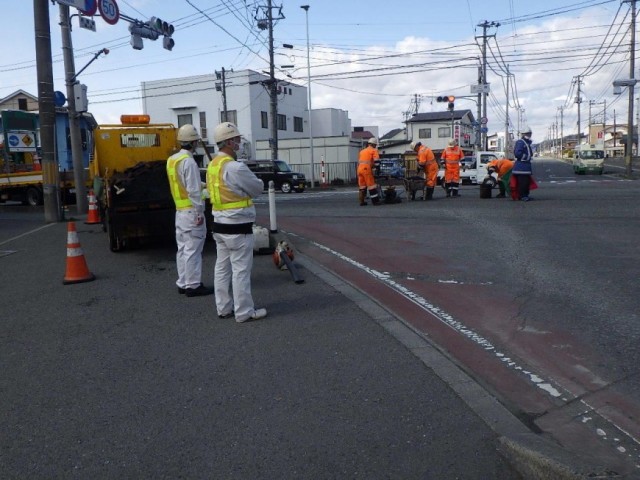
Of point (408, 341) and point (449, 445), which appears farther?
point (408, 341)

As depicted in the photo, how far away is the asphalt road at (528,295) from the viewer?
405 cm

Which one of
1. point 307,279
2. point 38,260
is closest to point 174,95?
point 38,260

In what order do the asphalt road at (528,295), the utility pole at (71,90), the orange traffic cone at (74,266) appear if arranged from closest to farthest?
the asphalt road at (528,295) < the orange traffic cone at (74,266) < the utility pole at (71,90)

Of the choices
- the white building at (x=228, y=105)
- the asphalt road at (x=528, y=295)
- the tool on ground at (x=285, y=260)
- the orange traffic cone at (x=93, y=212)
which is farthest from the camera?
the white building at (x=228, y=105)

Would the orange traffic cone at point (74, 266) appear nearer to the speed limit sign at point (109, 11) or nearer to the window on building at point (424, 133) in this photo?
the speed limit sign at point (109, 11)

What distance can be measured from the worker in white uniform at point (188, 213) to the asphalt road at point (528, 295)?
202 cm

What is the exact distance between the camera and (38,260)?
420 inches

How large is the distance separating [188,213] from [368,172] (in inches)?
417

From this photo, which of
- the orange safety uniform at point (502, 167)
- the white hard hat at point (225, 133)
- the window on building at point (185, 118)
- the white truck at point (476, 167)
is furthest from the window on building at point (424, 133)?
the white hard hat at point (225, 133)

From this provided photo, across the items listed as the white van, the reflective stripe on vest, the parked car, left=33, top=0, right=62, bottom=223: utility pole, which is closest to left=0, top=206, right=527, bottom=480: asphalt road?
the reflective stripe on vest

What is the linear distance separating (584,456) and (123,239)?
875 centimetres

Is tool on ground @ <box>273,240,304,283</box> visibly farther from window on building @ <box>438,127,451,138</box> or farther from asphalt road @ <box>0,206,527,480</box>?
window on building @ <box>438,127,451,138</box>

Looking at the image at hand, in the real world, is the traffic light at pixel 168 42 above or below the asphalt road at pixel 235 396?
above

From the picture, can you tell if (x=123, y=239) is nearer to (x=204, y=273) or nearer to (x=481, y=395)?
(x=204, y=273)
